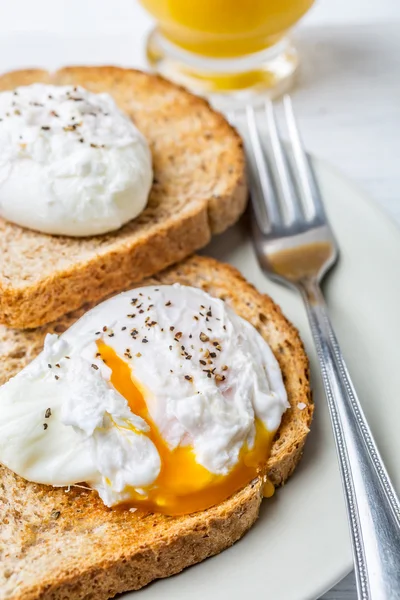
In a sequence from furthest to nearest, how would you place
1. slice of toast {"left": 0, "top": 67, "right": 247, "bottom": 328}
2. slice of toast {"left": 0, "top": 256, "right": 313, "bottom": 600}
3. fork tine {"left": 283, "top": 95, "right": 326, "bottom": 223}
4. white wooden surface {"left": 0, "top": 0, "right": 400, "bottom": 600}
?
white wooden surface {"left": 0, "top": 0, "right": 400, "bottom": 600} < fork tine {"left": 283, "top": 95, "right": 326, "bottom": 223} < slice of toast {"left": 0, "top": 67, "right": 247, "bottom": 328} < slice of toast {"left": 0, "top": 256, "right": 313, "bottom": 600}

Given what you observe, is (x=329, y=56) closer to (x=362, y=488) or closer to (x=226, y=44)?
(x=226, y=44)

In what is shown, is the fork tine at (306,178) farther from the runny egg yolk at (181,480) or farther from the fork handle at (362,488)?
the runny egg yolk at (181,480)

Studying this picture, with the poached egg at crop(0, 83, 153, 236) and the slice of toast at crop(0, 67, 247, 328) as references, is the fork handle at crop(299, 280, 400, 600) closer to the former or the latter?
the slice of toast at crop(0, 67, 247, 328)

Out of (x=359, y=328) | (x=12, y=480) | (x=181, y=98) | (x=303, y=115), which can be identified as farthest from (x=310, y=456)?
(x=303, y=115)

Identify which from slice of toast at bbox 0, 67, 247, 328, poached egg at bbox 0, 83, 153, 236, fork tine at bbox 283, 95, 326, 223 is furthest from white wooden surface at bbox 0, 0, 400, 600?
poached egg at bbox 0, 83, 153, 236

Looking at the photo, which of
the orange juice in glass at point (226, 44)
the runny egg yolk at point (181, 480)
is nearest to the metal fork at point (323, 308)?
the runny egg yolk at point (181, 480)
